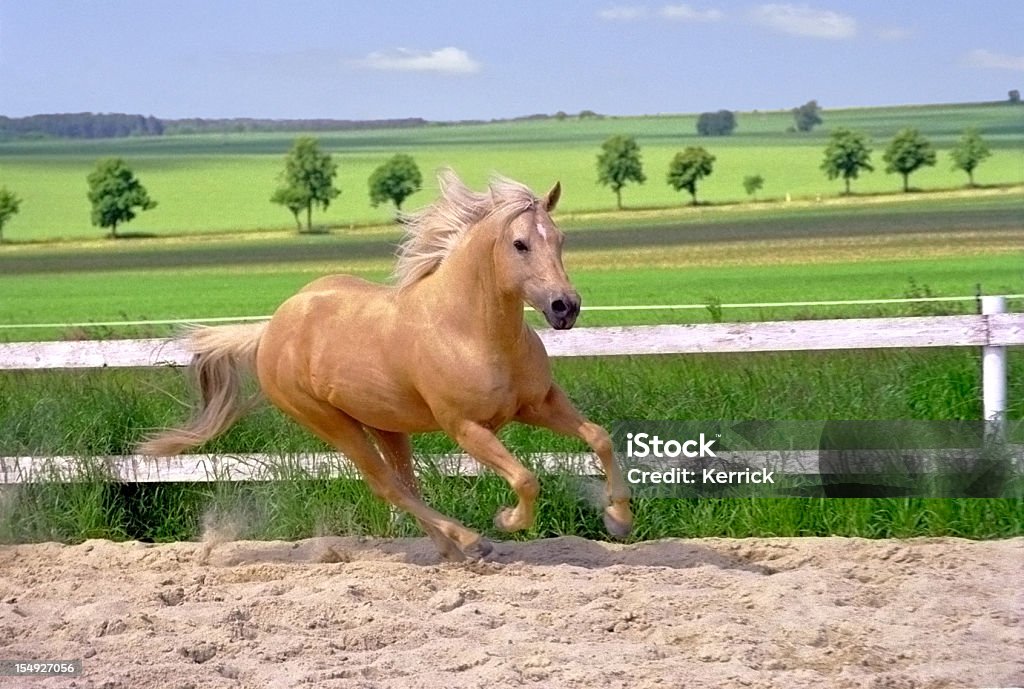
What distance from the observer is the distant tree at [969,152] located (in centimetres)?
1369

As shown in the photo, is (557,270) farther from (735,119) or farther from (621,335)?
(735,119)

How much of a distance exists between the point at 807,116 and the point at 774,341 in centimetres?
851

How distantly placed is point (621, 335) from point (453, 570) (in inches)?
67.6

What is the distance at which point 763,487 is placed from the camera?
6.22m

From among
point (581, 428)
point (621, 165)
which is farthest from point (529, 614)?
point (621, 165)

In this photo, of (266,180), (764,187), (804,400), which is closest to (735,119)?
(764,187)

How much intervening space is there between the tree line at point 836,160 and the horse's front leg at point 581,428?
368 inches

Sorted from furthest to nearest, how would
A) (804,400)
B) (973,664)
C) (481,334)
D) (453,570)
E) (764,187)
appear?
(764,187) < (804,400) < (453,570) < (481,334) < (973,664)

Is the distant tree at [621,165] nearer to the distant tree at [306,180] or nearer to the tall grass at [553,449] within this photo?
the distant tree at [306,180]

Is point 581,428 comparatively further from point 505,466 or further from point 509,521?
point 509,521

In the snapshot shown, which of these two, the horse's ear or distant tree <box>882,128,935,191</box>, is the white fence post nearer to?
the horse's ear

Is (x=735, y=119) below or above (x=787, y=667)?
above

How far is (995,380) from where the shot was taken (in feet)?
20.5

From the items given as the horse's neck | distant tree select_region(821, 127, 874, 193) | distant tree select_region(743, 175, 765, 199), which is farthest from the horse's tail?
distant tree select_region(821, 127, 874, 193)
